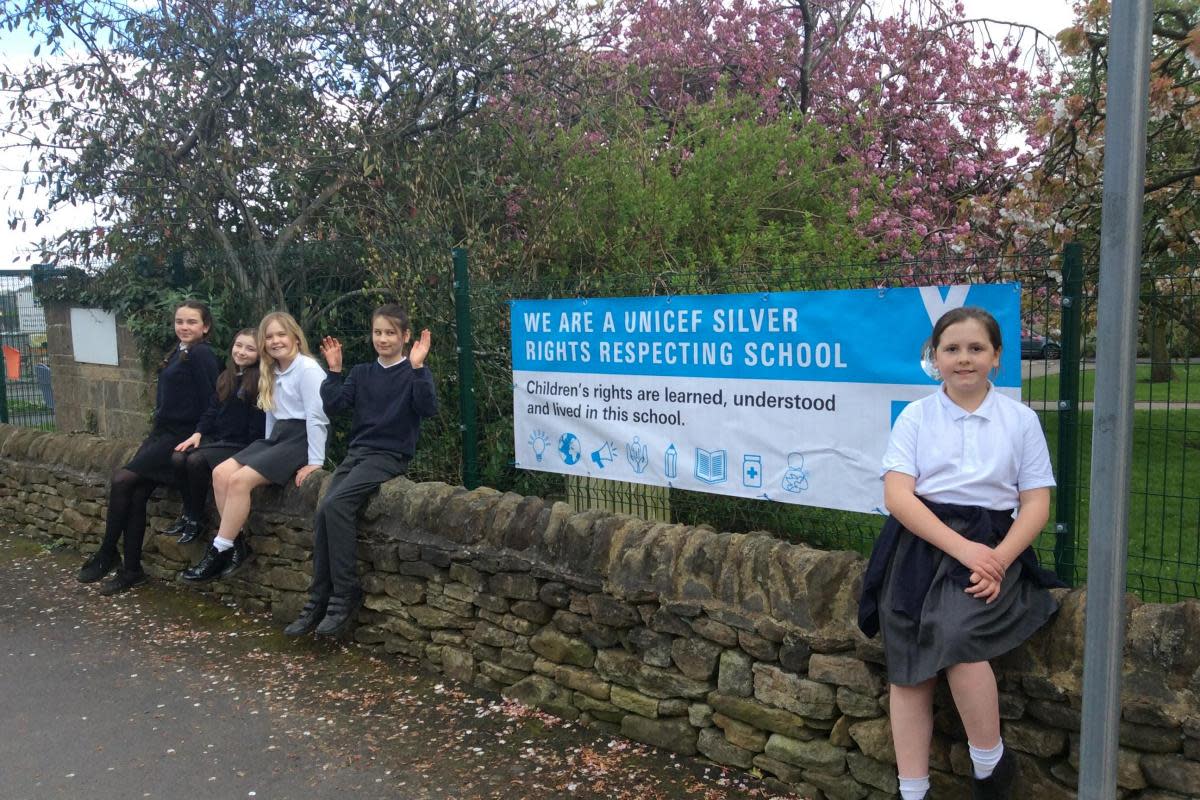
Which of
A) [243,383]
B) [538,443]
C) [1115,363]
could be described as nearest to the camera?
[1115,363]

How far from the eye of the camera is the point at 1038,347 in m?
3.83

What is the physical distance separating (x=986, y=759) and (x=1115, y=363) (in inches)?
58.4

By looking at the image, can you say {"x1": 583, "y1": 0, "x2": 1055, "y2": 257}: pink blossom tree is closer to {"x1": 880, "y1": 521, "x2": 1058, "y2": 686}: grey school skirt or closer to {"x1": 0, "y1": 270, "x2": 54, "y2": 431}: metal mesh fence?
{"x1": 0, "y1": 270, "x2": 54, "y2": 431}: metal mesh fence

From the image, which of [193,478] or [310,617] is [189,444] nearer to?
[193,478]

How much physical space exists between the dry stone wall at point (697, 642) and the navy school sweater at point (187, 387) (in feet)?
3.32

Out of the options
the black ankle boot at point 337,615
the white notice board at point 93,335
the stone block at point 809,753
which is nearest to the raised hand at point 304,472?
the black ankle boot at point 337,615

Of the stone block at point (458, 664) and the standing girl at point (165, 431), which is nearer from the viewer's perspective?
the stone block at point (458, 664)

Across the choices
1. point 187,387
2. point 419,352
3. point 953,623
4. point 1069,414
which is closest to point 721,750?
point 953,623

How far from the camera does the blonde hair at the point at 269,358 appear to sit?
5.80m

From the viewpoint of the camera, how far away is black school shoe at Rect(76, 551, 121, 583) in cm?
652

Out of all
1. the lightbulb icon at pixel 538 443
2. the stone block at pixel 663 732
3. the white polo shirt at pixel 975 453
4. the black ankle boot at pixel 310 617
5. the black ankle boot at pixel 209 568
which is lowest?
the stone block at pixel 663 732

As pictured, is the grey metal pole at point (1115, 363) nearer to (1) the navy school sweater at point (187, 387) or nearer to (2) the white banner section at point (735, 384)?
(2) the white banner section at point (735, 384)

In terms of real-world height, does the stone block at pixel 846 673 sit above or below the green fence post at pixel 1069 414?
below

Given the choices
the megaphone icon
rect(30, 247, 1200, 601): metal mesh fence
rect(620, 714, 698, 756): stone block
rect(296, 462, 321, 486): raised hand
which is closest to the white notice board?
rect(30, 247, 1200, 601): metal mesh fence
